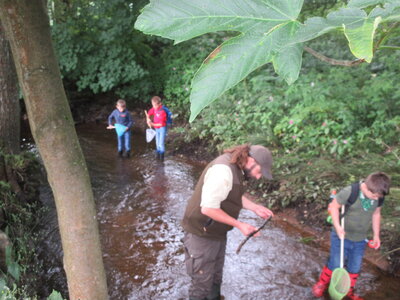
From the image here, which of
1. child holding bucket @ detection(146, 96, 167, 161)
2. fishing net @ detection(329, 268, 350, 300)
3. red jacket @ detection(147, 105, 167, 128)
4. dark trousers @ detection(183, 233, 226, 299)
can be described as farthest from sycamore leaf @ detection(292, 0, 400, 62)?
red jacket @ detection(147, 105, 167, 128)

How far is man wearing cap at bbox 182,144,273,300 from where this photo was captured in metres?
2.94

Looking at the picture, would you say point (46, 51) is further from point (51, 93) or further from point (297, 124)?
point (297, 124)

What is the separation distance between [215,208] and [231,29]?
252 centimetres

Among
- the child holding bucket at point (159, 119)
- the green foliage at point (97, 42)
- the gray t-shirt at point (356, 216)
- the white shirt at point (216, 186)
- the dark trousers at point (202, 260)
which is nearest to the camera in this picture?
the white shirt at point (216, 186)

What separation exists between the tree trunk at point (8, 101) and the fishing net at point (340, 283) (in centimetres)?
475

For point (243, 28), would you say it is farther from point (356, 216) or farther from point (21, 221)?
point (21, 221)

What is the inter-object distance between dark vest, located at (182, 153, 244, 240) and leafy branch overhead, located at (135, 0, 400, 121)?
2.48 meters

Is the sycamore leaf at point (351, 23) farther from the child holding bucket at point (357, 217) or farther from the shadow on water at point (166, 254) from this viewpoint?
the shadow on water at point (166, 254)

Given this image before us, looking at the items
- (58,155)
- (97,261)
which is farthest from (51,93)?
(97,261)

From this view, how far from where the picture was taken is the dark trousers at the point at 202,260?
3.26m

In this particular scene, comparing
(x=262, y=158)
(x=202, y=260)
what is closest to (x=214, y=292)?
(x=202, y=260)

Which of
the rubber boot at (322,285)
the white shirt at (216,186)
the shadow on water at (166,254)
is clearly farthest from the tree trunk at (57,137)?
the rubber boot at (322,285)

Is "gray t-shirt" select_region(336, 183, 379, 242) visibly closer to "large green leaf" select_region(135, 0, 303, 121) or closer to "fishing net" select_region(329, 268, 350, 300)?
"fishing net" select_region(329, 268, 350, 300)

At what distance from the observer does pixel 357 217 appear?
11.9ft
